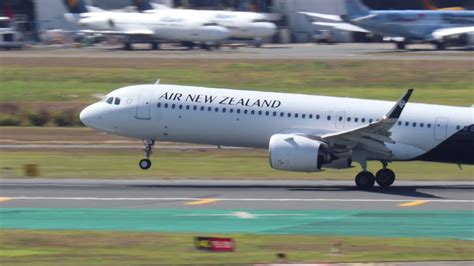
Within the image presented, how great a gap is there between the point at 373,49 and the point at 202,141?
5754 cm

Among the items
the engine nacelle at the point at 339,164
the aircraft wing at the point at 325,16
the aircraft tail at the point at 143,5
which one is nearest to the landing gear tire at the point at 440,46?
the aircraft wing at the point at 325,16

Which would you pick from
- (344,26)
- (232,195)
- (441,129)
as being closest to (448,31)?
(344,26)

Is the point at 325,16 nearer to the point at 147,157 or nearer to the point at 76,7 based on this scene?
the point at 76,7

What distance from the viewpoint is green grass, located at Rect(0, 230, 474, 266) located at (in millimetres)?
20531

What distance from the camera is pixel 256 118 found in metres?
34.8

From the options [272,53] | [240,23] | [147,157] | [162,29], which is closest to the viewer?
[147,157]

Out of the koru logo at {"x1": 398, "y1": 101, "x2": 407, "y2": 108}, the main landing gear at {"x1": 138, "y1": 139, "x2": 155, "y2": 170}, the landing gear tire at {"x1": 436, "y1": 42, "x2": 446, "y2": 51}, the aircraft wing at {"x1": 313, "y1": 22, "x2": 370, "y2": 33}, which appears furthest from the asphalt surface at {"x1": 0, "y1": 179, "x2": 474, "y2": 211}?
the aircraft wing at {"x1": 313, "y1": 22, "x2": 370, "y2": 33}

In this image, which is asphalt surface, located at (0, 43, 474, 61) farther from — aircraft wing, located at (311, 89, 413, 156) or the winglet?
the winglet

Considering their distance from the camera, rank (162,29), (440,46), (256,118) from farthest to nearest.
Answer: (162,29) < (440,46) < (256,118)

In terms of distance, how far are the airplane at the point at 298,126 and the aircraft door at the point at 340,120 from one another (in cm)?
3

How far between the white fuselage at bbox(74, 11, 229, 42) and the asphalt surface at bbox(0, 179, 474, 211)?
190 feet

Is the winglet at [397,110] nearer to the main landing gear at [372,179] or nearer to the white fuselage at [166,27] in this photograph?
the main landing gear at [372,179]

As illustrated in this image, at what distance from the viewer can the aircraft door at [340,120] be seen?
34625 millimetres

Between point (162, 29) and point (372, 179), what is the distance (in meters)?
63.3
